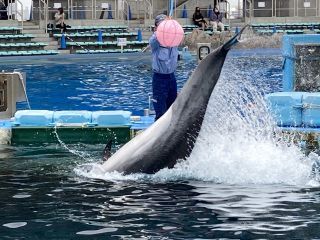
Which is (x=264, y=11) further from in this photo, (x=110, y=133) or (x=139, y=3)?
(x=110, y=133)

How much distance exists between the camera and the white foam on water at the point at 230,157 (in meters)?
7.23

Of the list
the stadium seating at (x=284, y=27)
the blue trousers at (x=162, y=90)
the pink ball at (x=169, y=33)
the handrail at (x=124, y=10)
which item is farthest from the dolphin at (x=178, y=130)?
the handrail at (x=124, y=10)

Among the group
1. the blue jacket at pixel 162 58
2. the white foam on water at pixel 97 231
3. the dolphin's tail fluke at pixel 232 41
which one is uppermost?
the dolphin's tail fluke at pixel 232 41

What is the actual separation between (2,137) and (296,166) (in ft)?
13.9

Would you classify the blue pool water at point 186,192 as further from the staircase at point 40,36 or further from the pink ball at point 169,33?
the staircase at point 40,36

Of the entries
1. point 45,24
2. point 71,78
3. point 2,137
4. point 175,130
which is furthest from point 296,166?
point 45,24

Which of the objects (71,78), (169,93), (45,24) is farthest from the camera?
(45,24)

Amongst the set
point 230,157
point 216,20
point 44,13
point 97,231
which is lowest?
point 97,231

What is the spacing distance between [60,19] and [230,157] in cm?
2656

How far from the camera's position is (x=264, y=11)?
39.5 metres

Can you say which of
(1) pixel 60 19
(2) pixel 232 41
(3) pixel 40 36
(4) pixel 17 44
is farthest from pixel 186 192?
(1) pixel 60 19

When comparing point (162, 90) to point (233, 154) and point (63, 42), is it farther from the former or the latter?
point (63, 42)

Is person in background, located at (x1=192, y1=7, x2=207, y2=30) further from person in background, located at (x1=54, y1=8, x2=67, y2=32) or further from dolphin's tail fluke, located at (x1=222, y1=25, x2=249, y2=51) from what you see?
dolphin's tail fluke, located at (x1=222, y1=25, x2=249, y2=51)

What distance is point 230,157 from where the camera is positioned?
7797 mm
